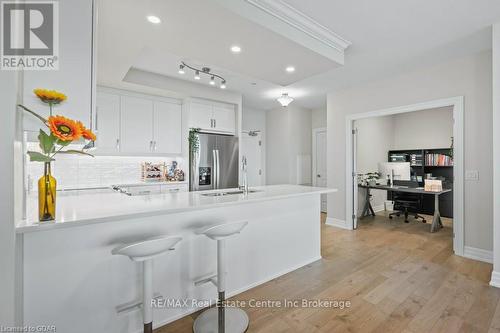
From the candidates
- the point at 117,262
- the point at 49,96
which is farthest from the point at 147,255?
the point at 49,96

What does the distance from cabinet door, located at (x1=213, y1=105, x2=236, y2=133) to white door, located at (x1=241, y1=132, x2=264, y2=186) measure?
1073 mm

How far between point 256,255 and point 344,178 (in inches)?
109

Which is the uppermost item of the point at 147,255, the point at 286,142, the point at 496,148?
the point at 286,142

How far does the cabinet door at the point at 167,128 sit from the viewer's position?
4098mm

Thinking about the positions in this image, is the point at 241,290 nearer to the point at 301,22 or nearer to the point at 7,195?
the point at 7,195

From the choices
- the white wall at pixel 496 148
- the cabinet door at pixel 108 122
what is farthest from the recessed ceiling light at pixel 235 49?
the white wall at pixel 496 148

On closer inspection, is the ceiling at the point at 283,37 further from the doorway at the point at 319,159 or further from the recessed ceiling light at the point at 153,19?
the doorway at the point at 319,159

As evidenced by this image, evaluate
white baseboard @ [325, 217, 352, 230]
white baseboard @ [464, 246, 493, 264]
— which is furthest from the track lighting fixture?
white baseboard @ [464, 246, 493, 264]

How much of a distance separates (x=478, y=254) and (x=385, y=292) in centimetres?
177

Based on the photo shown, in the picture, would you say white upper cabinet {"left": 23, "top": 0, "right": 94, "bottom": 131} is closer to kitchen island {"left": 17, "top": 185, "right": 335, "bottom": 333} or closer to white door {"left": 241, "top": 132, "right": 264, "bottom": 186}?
kitchen island {"left": 17, "top": 185, "right": 335, "bottom": 333}

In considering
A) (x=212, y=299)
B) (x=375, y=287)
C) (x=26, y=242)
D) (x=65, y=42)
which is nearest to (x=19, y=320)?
(x=26, y=242)

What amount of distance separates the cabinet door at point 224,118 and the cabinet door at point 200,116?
123 millimetres

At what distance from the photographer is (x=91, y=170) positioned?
12.4 ft

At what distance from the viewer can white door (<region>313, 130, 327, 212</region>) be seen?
5.94 meters
